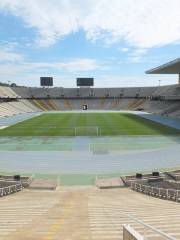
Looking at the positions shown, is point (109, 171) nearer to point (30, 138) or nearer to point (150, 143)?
point (150, 143)

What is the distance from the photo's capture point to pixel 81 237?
8.39 meters

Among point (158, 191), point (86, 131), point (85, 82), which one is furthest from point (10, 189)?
point (85, 82)

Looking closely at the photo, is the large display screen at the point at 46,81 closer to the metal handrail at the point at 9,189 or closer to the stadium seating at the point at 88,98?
the stadium seating at the point at 88,98

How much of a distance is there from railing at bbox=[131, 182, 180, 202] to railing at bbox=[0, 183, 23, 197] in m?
7.08

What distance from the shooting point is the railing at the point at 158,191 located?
18.0 m

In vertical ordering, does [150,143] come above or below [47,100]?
below

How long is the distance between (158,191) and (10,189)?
28.3 ft

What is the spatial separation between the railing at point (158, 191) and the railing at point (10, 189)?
279 inches

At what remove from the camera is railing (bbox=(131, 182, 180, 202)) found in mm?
17953

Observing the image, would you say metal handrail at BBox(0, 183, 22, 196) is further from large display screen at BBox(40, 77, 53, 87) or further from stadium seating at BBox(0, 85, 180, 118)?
large display screen at BBox(40, 77, 53, 87)

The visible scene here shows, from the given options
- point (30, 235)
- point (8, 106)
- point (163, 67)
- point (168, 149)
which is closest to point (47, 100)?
point (8, 106)

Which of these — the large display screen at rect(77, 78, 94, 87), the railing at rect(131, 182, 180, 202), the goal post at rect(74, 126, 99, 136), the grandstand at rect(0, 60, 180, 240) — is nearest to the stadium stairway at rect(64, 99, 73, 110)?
the large display screen at rect(77, 78, 94, 87)

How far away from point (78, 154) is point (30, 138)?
12.9m

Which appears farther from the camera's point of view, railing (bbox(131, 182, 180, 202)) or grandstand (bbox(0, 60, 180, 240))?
railing (bbox(131, 182, 180, 202))
